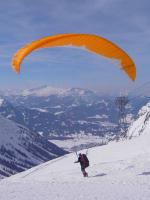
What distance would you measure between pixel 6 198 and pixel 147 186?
276 inches

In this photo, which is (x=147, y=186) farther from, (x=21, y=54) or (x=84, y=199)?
(x=21, y=54)

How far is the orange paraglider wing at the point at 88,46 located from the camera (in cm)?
2000

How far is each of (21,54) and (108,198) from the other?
7.69m

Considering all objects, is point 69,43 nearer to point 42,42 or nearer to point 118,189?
point 42,42

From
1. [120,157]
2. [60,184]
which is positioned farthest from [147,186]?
[120,157]

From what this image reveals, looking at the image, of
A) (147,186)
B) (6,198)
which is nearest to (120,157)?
(147,186)

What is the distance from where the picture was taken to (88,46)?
21.7 meters

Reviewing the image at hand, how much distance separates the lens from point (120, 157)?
47.8m

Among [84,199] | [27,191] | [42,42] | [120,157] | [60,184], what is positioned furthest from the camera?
[120,157]

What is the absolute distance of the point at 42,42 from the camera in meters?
19.9

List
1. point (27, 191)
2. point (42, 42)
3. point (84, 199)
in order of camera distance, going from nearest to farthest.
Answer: point (84, 199)
point (42, 42)
point (27, 191)

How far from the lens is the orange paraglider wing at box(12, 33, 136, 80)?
65.6ft

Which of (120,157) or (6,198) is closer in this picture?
(6,198)

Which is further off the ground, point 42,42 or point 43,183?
point 42,42
